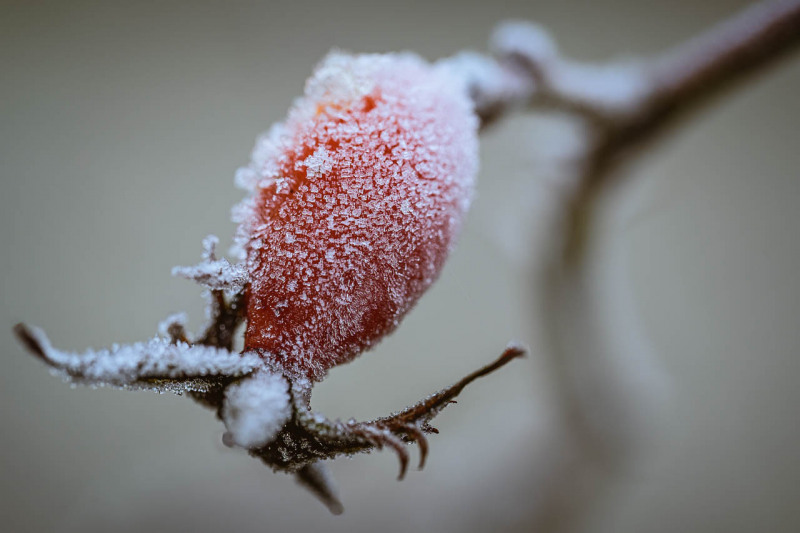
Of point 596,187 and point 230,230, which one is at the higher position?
point 230,230

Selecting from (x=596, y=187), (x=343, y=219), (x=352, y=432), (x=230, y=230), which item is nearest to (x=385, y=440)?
(x=352, y=432)

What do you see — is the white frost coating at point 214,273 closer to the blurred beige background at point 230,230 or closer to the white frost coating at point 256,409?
the white frost coating at point 256,409

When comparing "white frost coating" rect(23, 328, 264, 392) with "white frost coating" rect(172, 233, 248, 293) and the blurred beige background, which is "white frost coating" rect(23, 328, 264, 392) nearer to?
"white frost coating" rect(172, 233, 248, 293)

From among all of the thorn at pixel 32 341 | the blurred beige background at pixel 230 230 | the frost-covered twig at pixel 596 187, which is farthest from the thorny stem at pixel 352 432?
the blurred beige background at pixel 230 230

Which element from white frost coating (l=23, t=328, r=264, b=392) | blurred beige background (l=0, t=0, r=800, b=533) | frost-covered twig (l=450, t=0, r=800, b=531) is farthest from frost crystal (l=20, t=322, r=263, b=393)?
blurred beige background (l=0, t=0, r=800, b=533)

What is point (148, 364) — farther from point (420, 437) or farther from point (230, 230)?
point (230, 230)
